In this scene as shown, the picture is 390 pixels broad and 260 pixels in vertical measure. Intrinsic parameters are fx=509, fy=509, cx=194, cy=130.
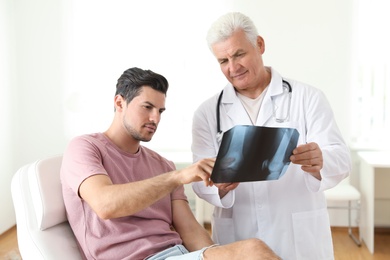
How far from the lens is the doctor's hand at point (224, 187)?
1598 mm

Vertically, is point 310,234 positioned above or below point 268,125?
below

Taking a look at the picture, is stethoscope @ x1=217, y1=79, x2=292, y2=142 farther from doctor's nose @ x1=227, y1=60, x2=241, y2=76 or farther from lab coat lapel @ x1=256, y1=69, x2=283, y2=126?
doctor's nose @ x1=227, y1=60, x2=241, y2=76

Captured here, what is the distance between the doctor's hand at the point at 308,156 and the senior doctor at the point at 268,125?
51 millimetres

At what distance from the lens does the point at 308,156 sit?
1512 mm

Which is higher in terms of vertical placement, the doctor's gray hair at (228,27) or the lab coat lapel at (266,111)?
the doctor's gray hair at (228,27)


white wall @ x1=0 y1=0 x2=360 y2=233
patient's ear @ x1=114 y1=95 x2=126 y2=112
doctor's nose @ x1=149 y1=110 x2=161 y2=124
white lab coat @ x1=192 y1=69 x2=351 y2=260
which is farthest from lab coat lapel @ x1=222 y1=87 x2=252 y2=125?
white wall @ x1=0 y1=0 x2=360 y2=233

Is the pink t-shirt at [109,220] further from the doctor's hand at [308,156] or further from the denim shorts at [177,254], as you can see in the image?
Answer: the doctor's hand at [308,156]

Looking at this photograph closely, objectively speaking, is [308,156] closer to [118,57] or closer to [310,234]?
[310,234]

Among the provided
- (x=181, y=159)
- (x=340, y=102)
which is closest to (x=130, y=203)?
(x=181, y=159)

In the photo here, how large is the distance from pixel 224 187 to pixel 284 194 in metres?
0.24

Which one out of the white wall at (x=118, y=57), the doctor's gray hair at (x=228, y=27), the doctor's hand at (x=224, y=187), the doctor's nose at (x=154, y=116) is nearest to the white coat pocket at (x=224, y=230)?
the doctor's hand at (x=224, y=187)

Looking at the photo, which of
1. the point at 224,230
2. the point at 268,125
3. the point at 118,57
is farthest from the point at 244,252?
the point at 118,57

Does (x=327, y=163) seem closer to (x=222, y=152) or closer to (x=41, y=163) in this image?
(x=222, y=152)

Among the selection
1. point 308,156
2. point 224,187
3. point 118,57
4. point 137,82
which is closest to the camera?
point 308,156
